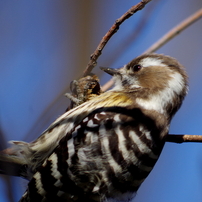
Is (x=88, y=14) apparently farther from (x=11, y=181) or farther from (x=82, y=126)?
(x=11, y=181)

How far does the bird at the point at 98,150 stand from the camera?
2154 millimetres

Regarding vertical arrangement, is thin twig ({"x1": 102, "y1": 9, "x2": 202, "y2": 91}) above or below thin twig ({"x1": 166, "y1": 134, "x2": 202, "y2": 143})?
above

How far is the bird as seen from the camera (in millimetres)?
2154

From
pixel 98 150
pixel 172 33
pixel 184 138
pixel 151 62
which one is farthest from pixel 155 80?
pixel 98 150

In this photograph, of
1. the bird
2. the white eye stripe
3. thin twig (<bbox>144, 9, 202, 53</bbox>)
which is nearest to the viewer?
the bird

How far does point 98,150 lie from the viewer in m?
2.21

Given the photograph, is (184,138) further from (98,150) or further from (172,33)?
(172,33)

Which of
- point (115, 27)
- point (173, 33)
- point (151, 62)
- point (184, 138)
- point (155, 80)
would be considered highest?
point (115, 27)

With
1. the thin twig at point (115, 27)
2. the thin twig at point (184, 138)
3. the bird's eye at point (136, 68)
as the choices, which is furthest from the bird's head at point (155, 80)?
the thin twig at point (115, 27)

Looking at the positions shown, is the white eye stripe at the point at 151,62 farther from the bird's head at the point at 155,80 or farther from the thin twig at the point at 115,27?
the thin twig at the point at 115,27

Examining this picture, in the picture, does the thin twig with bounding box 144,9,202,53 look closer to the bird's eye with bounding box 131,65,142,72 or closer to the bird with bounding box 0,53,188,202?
the bird's eye with bounding box 131,65,142,72

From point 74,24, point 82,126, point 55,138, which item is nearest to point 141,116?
point 82,126

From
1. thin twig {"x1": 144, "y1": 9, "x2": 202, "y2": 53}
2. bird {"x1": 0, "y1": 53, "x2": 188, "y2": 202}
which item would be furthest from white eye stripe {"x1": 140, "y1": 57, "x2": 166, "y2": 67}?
bird {"x1": 0, "y1": 53, "x2": 188, "y2": 202}

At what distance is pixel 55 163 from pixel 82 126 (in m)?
0.31
